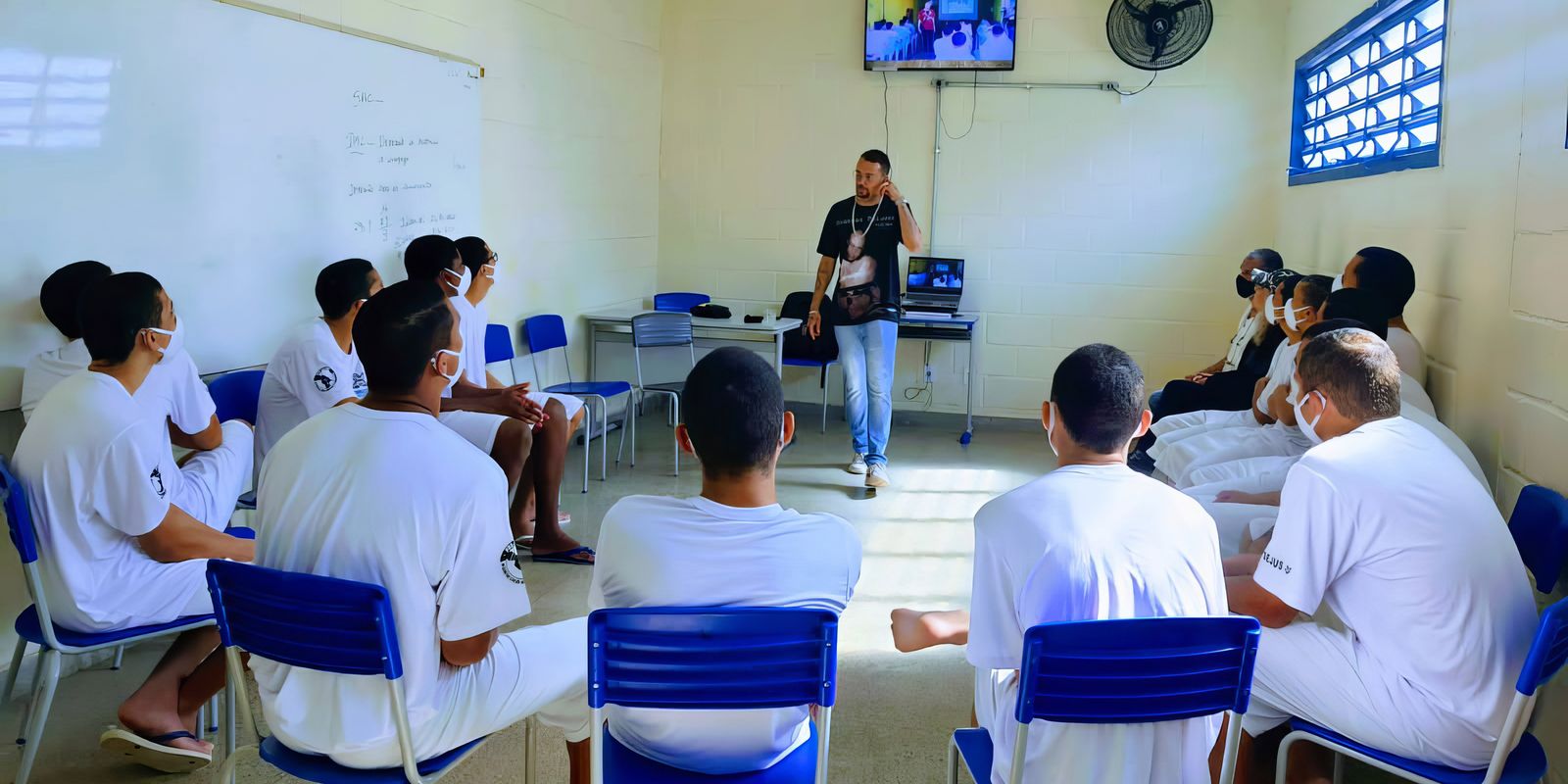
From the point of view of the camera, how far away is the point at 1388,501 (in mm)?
1915

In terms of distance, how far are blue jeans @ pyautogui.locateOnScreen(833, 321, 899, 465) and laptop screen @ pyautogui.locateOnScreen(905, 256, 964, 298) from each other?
1.38 meters

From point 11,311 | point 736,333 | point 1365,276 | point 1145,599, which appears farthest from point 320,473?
point 736,333

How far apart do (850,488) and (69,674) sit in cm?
331

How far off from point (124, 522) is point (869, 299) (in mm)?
3665

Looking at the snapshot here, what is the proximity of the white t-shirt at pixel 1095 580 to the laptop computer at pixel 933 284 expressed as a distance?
5075 millimetres

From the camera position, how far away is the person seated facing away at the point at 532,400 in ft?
14.3

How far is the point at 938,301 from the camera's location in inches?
269

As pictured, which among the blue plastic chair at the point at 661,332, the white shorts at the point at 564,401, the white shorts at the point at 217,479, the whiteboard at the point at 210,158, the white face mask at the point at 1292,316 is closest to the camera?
the white shorts at the point at 217,479

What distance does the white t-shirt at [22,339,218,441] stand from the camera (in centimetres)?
290

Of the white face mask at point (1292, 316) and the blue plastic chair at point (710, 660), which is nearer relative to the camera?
the blue plastic chair at point (710, 660)

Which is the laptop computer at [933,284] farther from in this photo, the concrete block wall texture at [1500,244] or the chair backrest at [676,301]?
the concrete block wall texture at [1500,244]

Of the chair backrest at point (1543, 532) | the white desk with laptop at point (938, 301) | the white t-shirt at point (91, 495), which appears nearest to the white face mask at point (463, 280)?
the white t-shirt at point (91, 495)

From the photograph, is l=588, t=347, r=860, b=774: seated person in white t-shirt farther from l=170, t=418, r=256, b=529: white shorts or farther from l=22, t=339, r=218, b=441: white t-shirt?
l=22, t=339, r=218, b=441: white t-shirt

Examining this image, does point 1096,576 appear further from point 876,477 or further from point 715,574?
point 876,477
